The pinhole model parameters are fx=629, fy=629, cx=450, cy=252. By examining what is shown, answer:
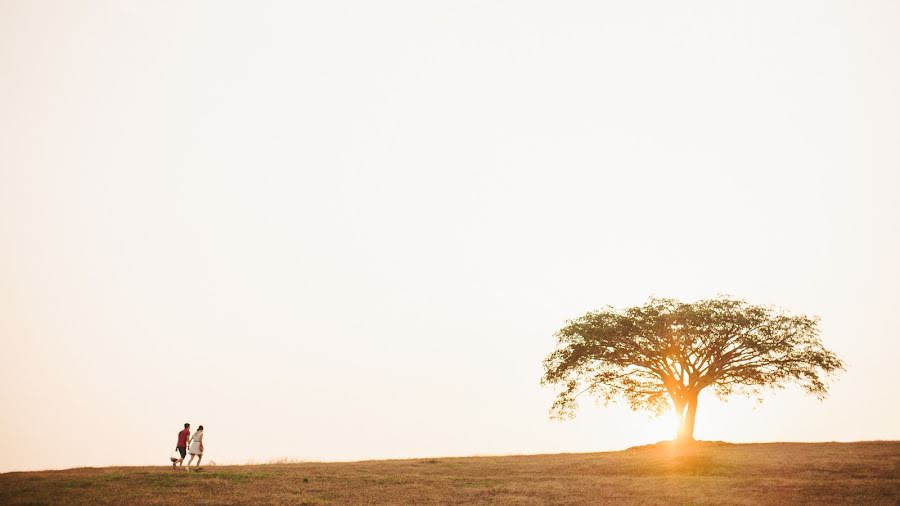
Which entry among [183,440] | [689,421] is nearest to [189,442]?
[183,440]

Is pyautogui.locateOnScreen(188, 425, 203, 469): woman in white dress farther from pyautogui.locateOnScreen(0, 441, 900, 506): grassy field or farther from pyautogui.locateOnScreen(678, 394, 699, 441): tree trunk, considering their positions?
pyautogui.locateOnScreen(678, 394, 699, 441): tree trunk

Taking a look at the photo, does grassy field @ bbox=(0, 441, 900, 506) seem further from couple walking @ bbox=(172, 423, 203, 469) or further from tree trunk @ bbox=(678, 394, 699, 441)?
tree trunk @ bbox=(678, 394, 699, 441)

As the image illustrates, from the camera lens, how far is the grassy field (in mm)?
27703

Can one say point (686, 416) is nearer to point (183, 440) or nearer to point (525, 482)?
point (525, 482)

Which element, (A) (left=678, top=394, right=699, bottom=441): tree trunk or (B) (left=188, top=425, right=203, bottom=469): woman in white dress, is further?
(A) (left=678, top=394, right=699, bottom=441): tree trunk

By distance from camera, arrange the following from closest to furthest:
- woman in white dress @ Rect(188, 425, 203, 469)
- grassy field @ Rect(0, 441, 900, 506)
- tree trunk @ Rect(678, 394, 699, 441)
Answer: grassy field @ Rect(0, 441, 900, 506), woman in white dress @ Rect(188, 425, 203, 469), tree trunk @ Rect(678, 394, 699, 441)

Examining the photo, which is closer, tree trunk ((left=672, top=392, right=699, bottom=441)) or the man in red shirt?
the man in red shirt

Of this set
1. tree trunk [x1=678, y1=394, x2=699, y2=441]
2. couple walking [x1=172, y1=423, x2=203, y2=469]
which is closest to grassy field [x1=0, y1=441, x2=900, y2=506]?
couple walking [x1=172, y1=423, x2=203, y2=469]

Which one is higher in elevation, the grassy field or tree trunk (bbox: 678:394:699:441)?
tree trunk (bbox: 678:394:699:441)

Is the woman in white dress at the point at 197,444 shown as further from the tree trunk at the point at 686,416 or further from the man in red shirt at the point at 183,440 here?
the tree trunk at the point at 686,416

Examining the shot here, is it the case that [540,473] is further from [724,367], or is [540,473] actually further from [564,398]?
[724,367]

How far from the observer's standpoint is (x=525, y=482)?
33.9 meters

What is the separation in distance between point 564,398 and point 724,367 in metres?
13.6

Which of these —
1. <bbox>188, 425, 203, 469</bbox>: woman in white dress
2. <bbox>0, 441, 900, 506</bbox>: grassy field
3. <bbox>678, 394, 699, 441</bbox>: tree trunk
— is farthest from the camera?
<bbox>678, 394, 699, 441</bbox>: tree trunk
